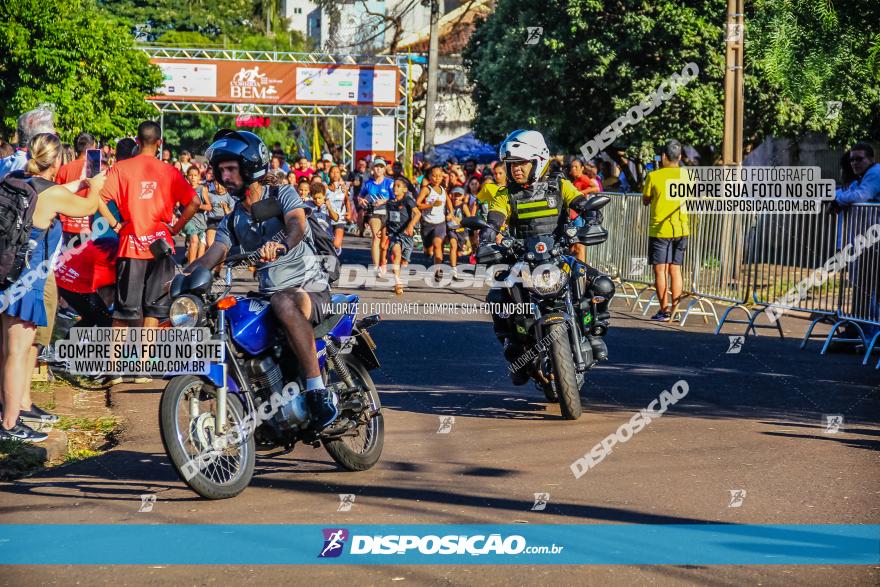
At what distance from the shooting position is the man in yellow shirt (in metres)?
16.2

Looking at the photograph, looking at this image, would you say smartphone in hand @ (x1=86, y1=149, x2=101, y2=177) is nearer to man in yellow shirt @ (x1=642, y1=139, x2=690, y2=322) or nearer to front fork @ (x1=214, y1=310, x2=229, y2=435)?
front fork @ (x1=214, y1=310, x2=229, y2=435)

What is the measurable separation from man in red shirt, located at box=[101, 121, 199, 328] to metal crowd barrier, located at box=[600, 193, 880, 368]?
6.63m

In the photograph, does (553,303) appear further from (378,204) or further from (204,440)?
(378,204)

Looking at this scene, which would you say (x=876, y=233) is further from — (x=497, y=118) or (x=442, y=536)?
(x=497, y=118)

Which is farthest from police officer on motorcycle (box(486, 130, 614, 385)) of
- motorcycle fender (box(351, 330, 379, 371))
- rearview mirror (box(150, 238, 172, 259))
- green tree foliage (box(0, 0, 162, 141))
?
green tree foliage (box(0, 0, 162, 141))

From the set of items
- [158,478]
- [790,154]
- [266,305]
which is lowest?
[158,478]

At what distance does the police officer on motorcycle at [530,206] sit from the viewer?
9633 mm

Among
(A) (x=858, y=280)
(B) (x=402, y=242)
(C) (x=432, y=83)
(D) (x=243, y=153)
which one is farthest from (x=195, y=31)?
(D) (x=243, y=153)

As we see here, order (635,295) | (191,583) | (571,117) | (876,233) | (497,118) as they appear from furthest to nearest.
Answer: (497,118) < (571,117) < (635,295) < (876,233) < (191,583)

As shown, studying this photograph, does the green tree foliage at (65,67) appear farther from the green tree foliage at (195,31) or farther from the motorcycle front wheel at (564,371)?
the green tree foliage at (195,31)

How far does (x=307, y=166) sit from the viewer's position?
34.5 meters

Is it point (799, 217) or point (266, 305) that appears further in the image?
point (799, 217)

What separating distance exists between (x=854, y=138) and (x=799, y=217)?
13357mm

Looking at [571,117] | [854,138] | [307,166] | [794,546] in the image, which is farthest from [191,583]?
[307,166]
